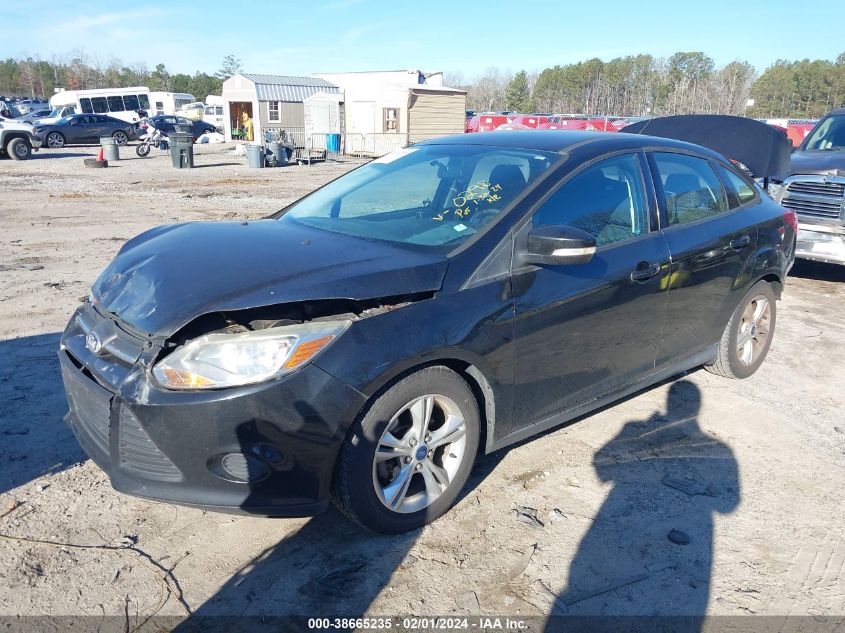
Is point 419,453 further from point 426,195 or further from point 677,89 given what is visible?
point 677,89

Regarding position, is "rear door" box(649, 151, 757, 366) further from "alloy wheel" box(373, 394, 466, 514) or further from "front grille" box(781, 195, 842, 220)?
"front grille" box(781, 195, 842, 220)

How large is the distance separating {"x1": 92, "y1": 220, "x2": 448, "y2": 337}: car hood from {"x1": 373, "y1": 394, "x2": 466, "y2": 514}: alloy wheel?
22.6 inches

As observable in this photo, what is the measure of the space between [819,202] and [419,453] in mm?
7255

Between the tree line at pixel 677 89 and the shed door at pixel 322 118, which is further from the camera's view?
the tree line at pixel 677 89

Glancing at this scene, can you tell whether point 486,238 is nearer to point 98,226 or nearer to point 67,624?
point 67,624

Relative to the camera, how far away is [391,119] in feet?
105

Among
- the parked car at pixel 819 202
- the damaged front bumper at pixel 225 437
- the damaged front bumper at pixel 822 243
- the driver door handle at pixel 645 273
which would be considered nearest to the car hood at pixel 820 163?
the parked car at pixel 819 202

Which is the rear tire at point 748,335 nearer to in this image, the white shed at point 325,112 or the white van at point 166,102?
the white shed at point 325,112

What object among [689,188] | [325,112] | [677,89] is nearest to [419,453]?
[689,188]

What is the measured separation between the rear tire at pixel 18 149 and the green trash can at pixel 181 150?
221 inches

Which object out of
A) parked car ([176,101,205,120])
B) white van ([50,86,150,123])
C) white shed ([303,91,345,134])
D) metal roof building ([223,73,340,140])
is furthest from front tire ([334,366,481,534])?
parked car ([176,101,205,120])

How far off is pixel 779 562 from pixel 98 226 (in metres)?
10.8

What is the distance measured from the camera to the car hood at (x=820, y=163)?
26.7 feet

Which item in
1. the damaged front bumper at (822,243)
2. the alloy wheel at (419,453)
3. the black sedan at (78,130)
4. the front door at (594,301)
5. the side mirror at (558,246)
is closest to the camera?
the alloy wheel at (419,453)
